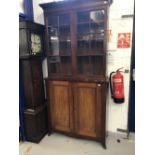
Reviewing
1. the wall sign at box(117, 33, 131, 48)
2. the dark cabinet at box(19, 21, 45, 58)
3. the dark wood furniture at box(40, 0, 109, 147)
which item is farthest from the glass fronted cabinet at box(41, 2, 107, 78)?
the wall sign at box(117, 33, 131, 48)

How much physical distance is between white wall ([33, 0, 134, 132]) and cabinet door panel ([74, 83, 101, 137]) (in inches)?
15.2

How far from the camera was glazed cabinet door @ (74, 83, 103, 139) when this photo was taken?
2396 mm

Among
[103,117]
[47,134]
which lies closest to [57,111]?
[47,134]

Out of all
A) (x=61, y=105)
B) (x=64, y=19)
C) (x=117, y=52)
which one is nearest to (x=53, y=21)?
(x=64, y=19)

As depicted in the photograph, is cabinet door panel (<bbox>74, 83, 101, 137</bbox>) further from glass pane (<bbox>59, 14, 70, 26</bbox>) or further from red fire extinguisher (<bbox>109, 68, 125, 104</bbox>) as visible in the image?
glass pane (<bbox>59, 14, 70, 26</bbox>)

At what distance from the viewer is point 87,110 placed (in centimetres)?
249

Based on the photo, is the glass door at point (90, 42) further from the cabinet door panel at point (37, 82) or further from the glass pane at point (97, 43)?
the cabinet door panel at point (37, 82)

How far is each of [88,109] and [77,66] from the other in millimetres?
688

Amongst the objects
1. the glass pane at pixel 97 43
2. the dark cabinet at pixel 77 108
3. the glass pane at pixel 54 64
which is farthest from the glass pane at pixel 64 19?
the dark cabinet at pixel 77 108

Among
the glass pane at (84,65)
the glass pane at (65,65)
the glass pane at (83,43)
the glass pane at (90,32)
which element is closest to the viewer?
the glass pane at (90,32)

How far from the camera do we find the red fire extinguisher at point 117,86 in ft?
8.05

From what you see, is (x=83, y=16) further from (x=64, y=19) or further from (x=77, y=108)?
(x=77, y=108)

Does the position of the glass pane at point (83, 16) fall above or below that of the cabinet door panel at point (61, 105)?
above
